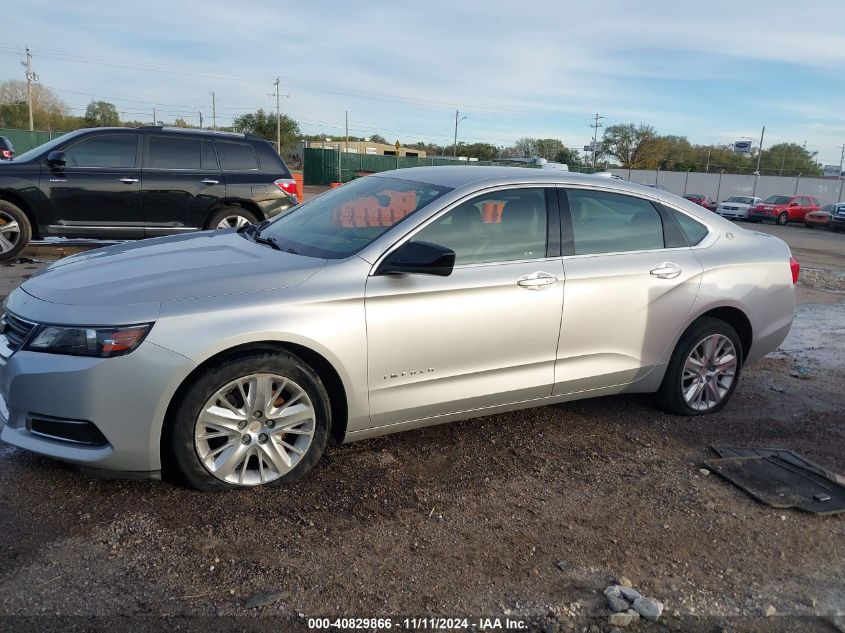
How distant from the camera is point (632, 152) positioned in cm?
8600

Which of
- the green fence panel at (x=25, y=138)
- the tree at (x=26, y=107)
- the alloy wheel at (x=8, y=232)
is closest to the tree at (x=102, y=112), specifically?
the tree at (x=26, y=107)

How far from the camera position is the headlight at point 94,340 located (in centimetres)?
302

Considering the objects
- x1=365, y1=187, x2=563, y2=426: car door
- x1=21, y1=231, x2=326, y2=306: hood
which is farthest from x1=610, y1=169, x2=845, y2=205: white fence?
x1=21, y1=231, x2=326, y2=306: hood

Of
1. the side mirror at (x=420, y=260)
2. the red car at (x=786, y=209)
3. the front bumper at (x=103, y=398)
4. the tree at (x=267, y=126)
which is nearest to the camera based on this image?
the front bumper at (x=103, y=398)

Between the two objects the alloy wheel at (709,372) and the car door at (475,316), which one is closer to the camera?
the car door at (475,316)

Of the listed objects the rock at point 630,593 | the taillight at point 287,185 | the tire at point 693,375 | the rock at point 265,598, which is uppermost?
the taillight at point 287,185

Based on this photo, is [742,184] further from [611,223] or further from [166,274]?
[166,274]

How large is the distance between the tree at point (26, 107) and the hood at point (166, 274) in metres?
62.0

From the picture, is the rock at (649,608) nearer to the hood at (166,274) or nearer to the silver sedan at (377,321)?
the silver sedan at (377,321)

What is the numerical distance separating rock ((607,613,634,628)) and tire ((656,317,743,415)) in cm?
233

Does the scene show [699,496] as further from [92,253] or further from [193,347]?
[92,253]

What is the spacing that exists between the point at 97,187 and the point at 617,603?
859 cm

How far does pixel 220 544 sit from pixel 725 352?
3.58 metres

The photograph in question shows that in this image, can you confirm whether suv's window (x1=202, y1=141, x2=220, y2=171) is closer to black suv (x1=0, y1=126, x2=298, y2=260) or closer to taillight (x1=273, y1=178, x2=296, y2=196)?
black suv (x1=0, y1=126, x2=298, y2=260)
